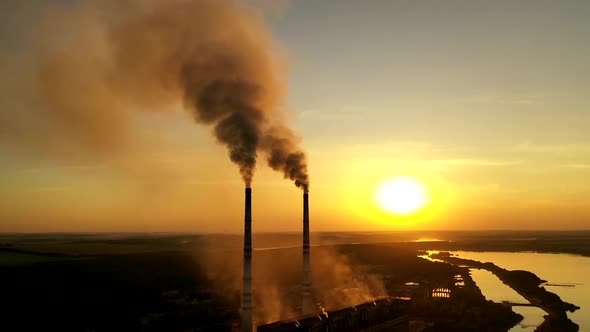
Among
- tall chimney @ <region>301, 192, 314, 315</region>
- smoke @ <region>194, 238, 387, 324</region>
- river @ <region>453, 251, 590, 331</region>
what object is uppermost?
tall chimney @ <region>301, 192, 314, 315</region>

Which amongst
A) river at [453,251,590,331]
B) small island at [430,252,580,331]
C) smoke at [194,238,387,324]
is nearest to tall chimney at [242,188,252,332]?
smoke at [194,238,387,324]

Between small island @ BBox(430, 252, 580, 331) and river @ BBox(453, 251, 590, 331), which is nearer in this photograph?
small island @ BBox(430, 252, 580, 331)

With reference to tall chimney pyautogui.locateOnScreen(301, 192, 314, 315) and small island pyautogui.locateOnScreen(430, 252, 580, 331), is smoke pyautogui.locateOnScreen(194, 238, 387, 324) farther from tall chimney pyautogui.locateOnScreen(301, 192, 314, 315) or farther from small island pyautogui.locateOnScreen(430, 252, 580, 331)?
small island pyautogui.locateOnScreen(430, 252, 580, 331)

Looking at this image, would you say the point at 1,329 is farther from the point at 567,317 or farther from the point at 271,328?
the point at 567,317

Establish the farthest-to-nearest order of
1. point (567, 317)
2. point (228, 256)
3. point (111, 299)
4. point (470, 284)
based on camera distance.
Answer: point (228, 256), point (470, 284), point (111, 299), point (567, 317)

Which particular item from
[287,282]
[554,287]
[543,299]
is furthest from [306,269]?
[554,287]

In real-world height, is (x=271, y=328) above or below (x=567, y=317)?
above

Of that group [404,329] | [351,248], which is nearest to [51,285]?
[404,329]

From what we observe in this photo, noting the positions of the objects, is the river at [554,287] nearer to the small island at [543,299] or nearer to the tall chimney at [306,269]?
the small island at [543,299]

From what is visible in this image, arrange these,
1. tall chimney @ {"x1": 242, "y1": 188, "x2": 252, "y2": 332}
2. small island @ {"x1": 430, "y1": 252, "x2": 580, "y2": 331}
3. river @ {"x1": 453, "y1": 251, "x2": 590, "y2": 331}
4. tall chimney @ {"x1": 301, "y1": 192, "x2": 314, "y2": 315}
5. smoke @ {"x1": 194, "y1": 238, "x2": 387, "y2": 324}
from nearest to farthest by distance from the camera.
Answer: tall chimney @ {"x1": 242, "y1": 188, "x2": 252, "y2": 332} < tall chimney @ {"x1": 301, "y1": 192, "x2": 314, "y2": 315} < small island @ {"x1": 430, "y1": 252, "x2": 580, "y2": 331} < smoke @ {"x1": 194, "y1": 238, "x2": 387, "y2": 324} < river @ {"x1": 453, "y1": 251, "x2": 590, "y2": 331}

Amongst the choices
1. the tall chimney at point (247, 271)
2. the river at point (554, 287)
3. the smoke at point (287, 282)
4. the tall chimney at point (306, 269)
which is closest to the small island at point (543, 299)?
the river at point (554, 287)
